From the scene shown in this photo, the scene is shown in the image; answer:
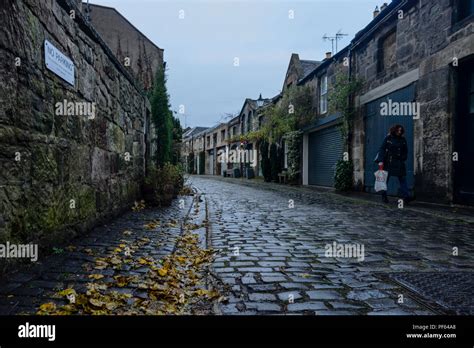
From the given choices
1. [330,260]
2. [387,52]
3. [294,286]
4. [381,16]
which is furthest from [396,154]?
[294,286]

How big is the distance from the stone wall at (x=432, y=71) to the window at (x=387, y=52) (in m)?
0.39

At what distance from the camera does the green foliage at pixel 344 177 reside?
13.4 metres

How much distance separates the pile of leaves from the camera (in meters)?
2.35

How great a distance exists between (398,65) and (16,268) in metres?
10.5

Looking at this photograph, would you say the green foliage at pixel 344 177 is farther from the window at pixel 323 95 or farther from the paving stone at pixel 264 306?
the paving stone at pixel 264 306

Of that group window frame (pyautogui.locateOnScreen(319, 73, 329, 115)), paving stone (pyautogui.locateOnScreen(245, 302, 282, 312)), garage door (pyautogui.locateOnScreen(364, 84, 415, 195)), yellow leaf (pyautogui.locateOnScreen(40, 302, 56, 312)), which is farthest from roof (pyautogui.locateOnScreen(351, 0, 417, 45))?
yellow leaf (pyautogui.locateOnScreen(40, 302, 56, 312))

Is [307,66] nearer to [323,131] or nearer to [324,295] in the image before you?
[323,131]

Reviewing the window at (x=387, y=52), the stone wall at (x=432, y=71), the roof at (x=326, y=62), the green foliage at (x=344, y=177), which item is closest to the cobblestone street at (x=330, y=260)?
the stone wall at (x=432, y=71)

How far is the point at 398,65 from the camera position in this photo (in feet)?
34.3

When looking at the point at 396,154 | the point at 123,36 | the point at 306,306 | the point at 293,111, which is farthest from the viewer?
the point at 293,111

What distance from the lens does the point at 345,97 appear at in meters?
13.4

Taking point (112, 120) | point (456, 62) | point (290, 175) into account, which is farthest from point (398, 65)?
point (290, 175)

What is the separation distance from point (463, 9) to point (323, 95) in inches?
351
